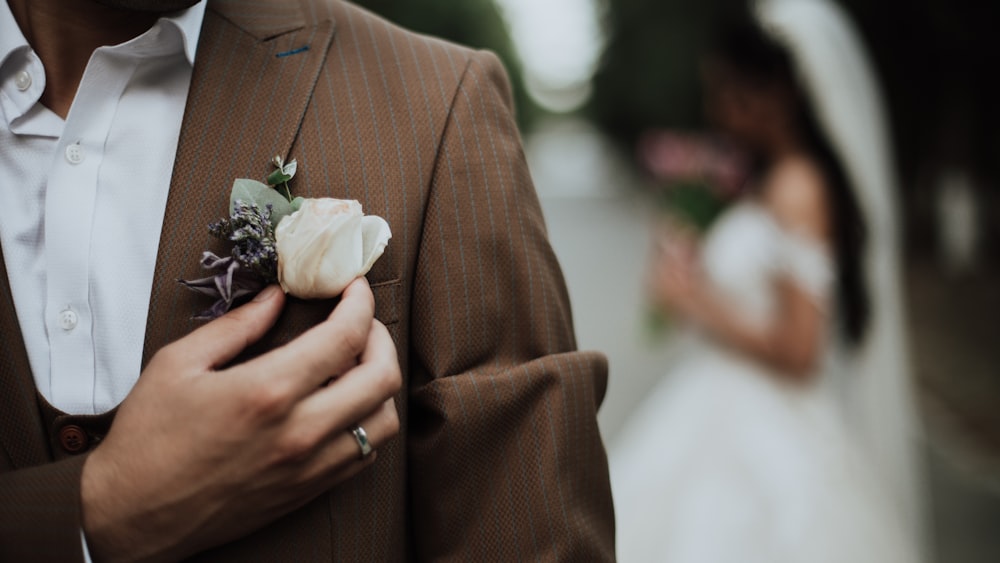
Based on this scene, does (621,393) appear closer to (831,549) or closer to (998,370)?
(998,370)

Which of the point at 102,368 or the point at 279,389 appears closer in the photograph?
the point at 279,389

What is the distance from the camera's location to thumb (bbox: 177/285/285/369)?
1.14 m

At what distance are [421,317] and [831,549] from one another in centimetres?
282

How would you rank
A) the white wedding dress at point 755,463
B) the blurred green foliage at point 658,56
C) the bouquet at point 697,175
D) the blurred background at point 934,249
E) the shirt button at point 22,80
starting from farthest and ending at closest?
1. the blurred green foliage at point 658,56
2. the blurred background at point 934,249
3. the bouquet at point 697,175
4. the white wedding dress at point 755,463
5. the shirt button at point 22,80

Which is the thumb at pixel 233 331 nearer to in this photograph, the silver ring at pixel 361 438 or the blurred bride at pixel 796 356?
the silver ring at pixel 361 438

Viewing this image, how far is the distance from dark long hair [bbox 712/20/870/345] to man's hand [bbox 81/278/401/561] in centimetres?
317

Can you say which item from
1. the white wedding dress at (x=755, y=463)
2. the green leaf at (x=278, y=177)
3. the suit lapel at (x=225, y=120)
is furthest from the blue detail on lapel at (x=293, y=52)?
the white wedding dress at (x=755, y=463)

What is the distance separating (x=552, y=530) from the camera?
1.34 meters

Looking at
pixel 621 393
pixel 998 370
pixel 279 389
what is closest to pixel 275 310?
pixel 279 389

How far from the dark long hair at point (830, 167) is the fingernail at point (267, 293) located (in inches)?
125

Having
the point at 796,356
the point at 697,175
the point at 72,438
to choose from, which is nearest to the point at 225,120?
the point at 72,438

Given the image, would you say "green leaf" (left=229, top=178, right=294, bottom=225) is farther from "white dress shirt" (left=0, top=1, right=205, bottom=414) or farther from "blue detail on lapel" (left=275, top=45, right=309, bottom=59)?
"blue detail on lapel" (left=275, top=45, right=309, bottom=59)

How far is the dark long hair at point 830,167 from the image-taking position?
3.88 m

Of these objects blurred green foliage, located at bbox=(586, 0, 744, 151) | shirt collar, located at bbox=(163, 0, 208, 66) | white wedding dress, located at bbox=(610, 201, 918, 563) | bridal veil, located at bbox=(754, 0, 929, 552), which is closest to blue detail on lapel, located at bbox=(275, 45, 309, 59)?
shirt collar, located at bbox=(163, 0, 208, 66)
